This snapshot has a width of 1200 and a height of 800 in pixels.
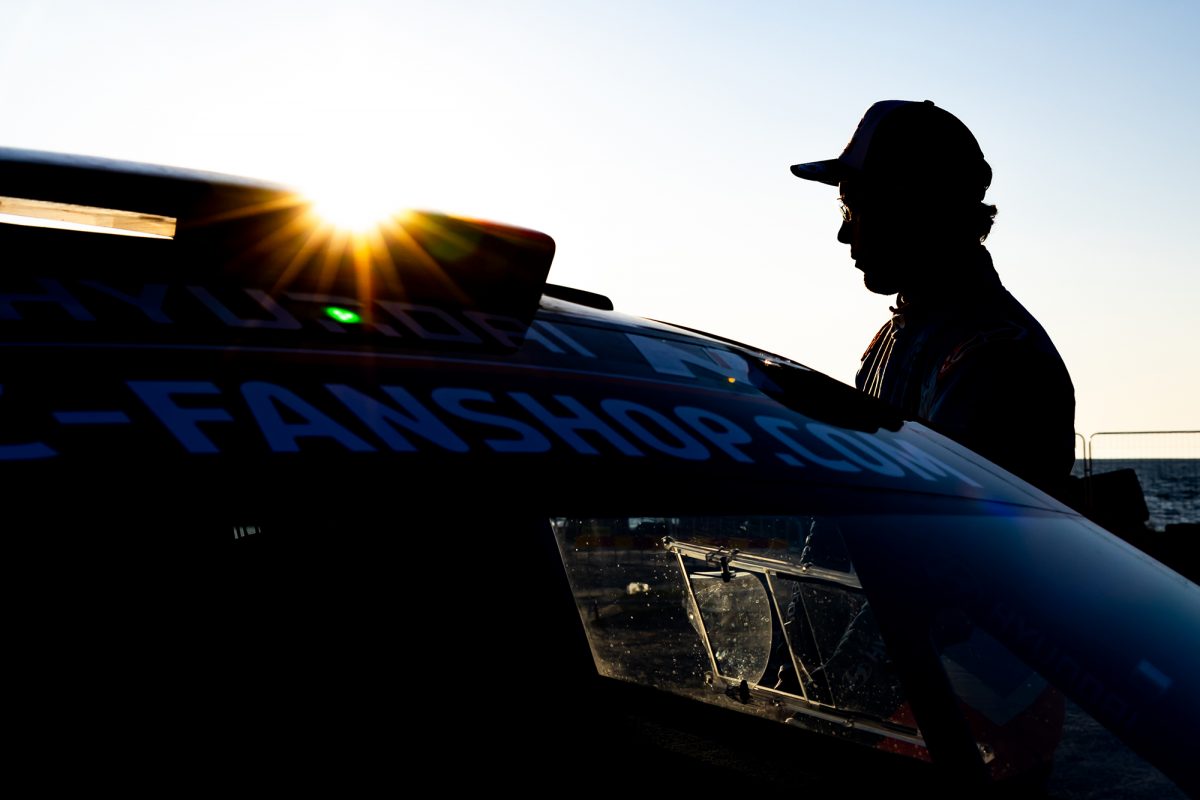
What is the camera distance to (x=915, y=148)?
3.36 meters

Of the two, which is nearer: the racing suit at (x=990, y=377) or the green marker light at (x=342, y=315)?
the green marker light at (x=342, y=315)

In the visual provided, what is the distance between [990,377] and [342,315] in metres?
1.95

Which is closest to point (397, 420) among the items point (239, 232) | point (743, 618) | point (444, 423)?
point (444, 423)

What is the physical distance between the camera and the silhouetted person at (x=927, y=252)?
309 cm

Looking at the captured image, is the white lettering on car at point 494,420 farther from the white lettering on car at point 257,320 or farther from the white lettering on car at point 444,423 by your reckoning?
the white lettering on car at point 257,320

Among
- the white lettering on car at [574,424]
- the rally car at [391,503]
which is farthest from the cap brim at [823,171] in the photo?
the white lettering on car at [574,424]

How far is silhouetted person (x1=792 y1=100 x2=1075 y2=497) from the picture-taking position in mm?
3086

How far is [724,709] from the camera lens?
106 inches

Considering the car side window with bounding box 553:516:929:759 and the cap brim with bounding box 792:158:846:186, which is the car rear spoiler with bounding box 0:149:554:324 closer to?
the car side window with bounding box 553:516:929:759

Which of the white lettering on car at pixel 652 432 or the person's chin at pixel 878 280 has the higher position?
the person's chin at pixel 878 280

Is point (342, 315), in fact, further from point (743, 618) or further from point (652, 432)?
point (743, 618)

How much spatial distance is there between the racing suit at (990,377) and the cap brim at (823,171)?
41cm

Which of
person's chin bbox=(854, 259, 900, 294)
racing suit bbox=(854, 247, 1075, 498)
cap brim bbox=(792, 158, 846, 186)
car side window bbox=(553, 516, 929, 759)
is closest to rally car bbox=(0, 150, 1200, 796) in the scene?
car side window bbox=(553, 516, 929, 759)

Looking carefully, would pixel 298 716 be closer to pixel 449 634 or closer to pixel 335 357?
pixel 449 634
